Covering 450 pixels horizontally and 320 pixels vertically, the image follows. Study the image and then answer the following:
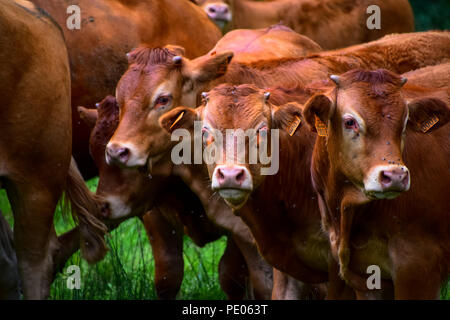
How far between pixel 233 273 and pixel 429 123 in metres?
2.40

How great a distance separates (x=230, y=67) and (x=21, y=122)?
154cm

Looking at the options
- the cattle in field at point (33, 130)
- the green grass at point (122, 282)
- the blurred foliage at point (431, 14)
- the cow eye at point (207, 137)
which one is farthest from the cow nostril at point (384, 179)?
the blurred foliage at point (431, 14)

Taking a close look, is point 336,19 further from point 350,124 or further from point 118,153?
point 350,124

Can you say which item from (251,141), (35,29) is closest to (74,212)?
(35,29)

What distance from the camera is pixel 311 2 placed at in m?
10.4

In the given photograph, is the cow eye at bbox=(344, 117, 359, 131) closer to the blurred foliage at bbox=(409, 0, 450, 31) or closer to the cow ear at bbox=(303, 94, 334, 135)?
the cow ear at bbox=(303, 94, 334, 135)

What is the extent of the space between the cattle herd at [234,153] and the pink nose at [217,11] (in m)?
2.23

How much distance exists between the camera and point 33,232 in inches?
231

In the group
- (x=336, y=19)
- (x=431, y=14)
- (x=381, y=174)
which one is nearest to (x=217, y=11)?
(x=336, y=19)

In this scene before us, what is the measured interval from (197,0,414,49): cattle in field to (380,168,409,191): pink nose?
5.36 m

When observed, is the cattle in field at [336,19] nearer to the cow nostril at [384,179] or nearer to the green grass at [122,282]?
the green grass at [122,282]

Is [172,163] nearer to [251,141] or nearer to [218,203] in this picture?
[218,203]

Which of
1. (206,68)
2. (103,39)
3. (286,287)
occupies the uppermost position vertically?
(103,39)
